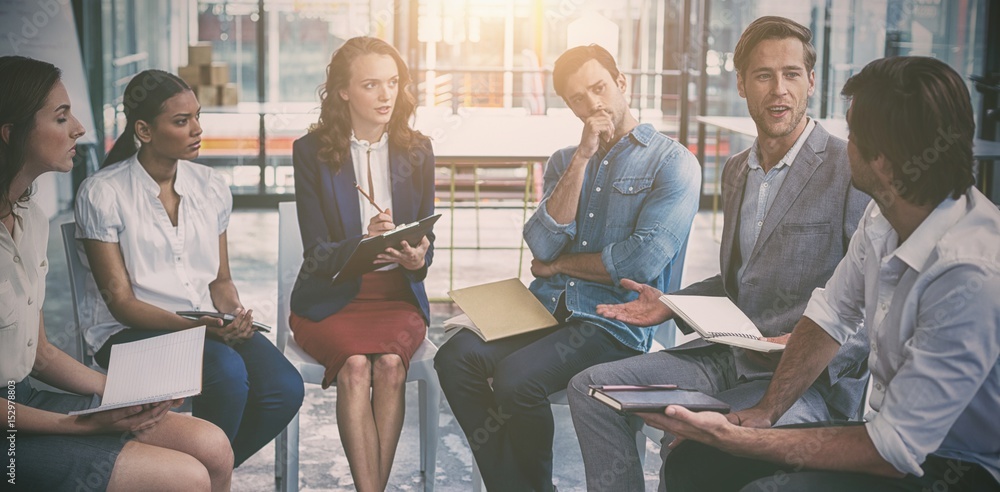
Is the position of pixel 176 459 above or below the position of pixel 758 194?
below

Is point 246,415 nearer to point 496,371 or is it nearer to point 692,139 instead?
point 496,371

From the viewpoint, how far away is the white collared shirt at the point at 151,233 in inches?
Answer: 99.1

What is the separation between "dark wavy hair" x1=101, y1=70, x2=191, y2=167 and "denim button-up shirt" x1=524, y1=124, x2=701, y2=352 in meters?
1.06

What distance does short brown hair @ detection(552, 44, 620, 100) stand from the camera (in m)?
2.70

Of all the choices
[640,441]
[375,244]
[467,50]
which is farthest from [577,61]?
[467,50]

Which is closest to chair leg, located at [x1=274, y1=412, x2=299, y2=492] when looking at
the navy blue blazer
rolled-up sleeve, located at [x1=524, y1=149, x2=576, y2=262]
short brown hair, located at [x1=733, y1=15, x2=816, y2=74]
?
the navy blue blazer

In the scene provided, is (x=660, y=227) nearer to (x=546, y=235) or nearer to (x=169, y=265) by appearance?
(x=546, y=235)

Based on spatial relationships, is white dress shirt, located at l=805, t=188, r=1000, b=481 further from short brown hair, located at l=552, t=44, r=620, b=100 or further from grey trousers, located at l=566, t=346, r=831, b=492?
short brown hair, located at l=552, t=44, r=620, b=100

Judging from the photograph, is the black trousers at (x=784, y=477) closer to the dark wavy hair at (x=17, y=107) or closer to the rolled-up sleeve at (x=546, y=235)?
the rolled-up sleeve at (x=546, y=235)

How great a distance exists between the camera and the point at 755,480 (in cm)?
174

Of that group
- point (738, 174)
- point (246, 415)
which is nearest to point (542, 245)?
point (738, 174)

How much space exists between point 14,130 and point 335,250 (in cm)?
97

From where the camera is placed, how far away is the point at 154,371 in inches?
78.9
